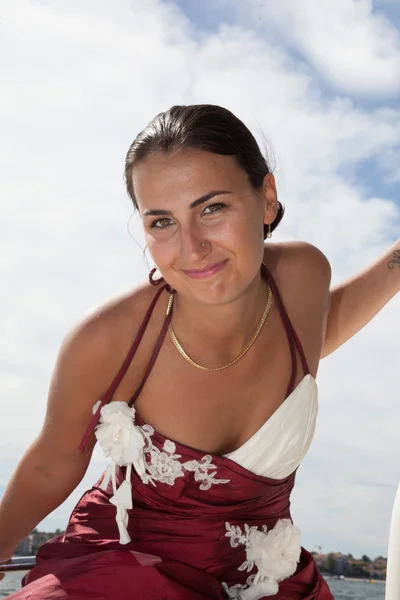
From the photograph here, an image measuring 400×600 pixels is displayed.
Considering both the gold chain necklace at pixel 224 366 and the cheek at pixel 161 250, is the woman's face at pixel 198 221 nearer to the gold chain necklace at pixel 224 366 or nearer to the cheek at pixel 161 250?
the cheek at pixel 161 250

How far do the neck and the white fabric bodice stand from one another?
0.19 metres

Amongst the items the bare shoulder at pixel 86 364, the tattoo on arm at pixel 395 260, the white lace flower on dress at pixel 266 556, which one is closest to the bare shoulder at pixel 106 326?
the bare shoulder at pixel 86 364

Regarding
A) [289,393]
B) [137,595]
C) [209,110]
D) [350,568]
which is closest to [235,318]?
[289,393]

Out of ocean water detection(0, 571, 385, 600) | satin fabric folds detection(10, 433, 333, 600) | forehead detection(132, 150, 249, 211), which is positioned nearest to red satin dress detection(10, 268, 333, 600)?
satin fabric folds detection(10, 433, 333, 600)

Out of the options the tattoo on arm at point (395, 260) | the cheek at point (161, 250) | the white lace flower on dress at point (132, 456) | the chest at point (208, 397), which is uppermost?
the tattoo on arm at point (395, 260)

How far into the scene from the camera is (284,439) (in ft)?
6.34

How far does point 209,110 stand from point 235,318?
50cm

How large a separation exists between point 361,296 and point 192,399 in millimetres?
666

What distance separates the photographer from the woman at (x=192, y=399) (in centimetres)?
175

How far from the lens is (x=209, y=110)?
1.86 metres

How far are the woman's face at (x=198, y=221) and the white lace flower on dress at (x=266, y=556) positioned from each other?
0.55 meters

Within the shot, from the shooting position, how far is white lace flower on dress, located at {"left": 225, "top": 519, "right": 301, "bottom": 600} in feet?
5.97

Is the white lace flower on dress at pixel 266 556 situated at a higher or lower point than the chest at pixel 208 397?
lower

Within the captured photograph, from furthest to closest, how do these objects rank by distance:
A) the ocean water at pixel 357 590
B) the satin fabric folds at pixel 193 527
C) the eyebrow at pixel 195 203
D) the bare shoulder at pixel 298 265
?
the ocean water at pixel 357 590
the bare shoulder at pixel 298 265
the satin fabric folds at pixel 193 527
the eyebrow at pixel 195 203
